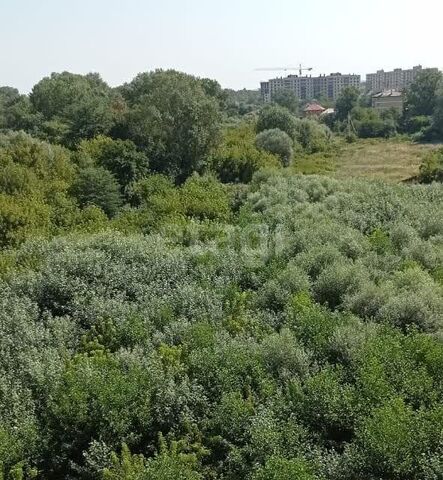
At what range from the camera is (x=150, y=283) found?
17.7 meters

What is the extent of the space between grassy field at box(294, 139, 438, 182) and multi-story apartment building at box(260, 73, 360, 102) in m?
120

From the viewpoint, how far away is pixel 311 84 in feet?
620

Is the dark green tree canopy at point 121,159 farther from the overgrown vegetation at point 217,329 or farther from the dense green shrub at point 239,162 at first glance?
the dense green shrub at point 239,162

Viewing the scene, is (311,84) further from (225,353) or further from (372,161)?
(225,353)

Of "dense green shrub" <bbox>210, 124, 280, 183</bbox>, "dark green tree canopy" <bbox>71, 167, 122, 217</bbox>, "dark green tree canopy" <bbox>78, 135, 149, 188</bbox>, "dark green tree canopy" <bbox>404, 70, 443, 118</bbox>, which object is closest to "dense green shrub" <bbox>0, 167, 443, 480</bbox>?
"dark green tree canopy" <bbox>71, 167, 122, 217</bbox>

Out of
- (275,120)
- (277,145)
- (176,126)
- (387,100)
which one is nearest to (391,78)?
(387,100)

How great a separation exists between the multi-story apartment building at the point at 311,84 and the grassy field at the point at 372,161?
12001 centimetres

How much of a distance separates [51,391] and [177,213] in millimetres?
14991

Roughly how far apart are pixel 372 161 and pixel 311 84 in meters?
144

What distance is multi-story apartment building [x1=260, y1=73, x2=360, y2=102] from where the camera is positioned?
183 m

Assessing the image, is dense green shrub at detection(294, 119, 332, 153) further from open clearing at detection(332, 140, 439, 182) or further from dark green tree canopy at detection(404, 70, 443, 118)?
dark green tree canopy at detection(404, 70, 443, 118)

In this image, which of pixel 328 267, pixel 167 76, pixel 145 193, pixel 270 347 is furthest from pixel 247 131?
pixel 270 347

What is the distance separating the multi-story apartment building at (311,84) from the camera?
183375mm

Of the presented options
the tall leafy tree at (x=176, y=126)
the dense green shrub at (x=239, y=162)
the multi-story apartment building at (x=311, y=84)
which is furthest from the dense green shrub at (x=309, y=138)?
the multi-story apartment building at (x=311, y=84)
